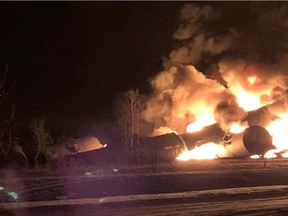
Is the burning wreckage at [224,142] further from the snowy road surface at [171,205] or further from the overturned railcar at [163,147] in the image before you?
the snowy road surface at [171,205]

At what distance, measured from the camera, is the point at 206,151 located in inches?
1767

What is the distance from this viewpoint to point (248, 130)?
42.1m

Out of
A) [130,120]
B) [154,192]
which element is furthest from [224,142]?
[154,192]

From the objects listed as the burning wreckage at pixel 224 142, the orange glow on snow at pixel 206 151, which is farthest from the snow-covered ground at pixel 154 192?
the orange glow on snow at pixel 206 151

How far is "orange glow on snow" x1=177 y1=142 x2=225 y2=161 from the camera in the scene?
44375 mm

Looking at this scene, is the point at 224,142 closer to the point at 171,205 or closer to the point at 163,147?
the point at 163,147

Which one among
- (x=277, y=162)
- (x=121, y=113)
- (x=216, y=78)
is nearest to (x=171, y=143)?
(x=121, y=113)

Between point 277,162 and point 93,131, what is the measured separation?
27.1 metres

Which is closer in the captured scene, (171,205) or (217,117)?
(171,205)

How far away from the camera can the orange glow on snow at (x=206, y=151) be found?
146 feet

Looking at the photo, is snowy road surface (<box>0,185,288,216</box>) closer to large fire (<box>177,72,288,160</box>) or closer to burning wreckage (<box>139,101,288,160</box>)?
burning wreckage (<box>139,101,288,160</box>)

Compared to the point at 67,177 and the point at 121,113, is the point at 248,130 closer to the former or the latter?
the point at 121,113

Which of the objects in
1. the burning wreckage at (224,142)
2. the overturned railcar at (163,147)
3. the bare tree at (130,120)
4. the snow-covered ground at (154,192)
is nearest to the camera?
the snow-covered ground at (154,192)

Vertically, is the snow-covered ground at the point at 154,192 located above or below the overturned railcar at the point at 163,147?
below
